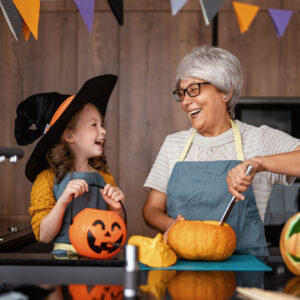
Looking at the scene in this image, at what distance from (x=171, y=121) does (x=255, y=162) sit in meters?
1.55

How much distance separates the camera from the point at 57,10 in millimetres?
2627

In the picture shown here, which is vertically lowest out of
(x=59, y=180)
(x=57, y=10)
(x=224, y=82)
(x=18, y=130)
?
(x=59, y=180)

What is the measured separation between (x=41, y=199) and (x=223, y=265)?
0.55 meters

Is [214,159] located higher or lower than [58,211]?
higher

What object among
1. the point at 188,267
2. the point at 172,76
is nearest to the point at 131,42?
the point at 172,76

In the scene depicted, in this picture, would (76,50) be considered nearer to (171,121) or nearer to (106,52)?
(106,52)

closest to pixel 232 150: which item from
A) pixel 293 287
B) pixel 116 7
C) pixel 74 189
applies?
pixel 74 189

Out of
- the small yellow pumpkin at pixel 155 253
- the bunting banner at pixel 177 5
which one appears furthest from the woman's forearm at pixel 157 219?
the bunting banner at pixel 177 5

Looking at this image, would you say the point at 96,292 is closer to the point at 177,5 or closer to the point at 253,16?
the point at 177,5

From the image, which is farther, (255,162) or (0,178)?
(0,178)

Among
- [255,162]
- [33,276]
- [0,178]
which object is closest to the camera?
[33,276]

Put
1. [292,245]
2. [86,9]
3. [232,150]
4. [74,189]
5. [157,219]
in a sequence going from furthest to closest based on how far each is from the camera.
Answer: [86,9] < [232,150] < [157,219] < [74,189] < [292,245]

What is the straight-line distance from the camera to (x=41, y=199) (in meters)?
1.17

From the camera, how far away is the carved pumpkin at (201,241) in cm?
93
